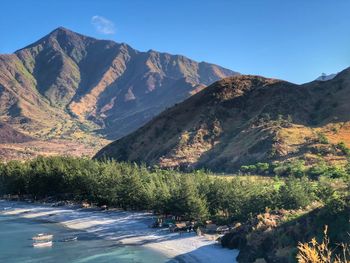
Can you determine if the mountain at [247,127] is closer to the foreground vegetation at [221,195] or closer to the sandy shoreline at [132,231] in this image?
the foreground vegetation at [221,195]

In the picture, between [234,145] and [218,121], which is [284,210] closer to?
[234,145]

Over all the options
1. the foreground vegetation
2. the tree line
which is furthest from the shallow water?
the tree line

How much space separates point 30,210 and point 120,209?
21.0 m

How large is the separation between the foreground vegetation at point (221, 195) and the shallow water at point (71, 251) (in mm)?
10545

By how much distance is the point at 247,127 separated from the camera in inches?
5428

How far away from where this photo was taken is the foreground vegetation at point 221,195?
38.2 metres

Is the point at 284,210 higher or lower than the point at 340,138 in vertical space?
lower

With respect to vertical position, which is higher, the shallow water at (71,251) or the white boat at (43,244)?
the white boat at (43,244)

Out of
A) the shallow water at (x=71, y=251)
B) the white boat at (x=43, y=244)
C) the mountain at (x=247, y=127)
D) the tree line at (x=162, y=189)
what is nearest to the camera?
the shallow water at (x=71, y=251)

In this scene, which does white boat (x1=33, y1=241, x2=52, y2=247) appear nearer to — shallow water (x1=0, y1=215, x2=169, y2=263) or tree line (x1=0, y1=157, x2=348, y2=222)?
shallow water (x1=0, y1=215, x2=169, y2=263)

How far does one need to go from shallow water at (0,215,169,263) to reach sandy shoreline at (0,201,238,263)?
6.72 feet

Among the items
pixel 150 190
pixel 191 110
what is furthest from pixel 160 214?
pixel 191 110

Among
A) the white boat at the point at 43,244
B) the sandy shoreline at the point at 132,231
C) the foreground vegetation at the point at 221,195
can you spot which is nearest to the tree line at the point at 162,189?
the foreground vegetation at the point at 221,195

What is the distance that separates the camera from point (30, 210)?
299 ft
